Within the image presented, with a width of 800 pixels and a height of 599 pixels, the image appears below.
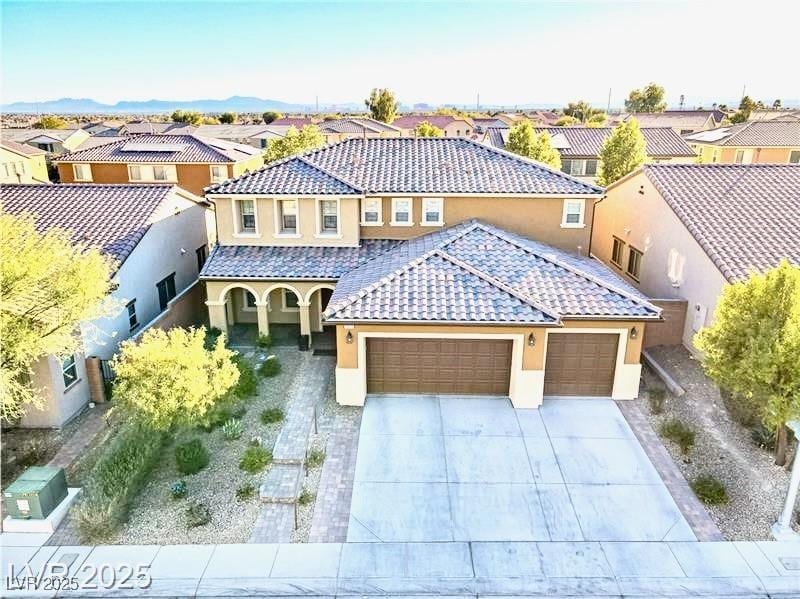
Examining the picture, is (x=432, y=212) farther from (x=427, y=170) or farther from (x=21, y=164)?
(x=21, y=164)

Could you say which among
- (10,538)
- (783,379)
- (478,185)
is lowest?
(10,538)

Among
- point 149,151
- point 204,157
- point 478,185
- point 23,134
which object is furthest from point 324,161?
point 23,134

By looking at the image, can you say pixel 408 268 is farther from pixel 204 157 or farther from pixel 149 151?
pixel 149 151

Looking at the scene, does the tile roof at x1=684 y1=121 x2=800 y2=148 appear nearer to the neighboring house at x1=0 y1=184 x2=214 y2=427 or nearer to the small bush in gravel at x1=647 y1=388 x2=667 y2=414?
the small bush in gravel at x1=647 y1=388 x2=667 y2=414

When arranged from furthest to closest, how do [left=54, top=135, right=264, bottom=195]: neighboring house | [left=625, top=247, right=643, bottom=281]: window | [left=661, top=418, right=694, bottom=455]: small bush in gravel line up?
[left=54, top=135, right=264, bottom=195]: neighboring house < [left=625, top=247, right=643, bottom=281]: window < [left=661, top=418, right=694, bottom=455]: small bush in gravel

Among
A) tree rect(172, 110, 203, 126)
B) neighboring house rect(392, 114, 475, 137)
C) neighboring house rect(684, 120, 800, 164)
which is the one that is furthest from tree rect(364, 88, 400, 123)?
neighboring house rect(684, 120, 800, 164)

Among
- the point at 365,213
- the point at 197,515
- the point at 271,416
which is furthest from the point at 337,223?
the point at 197,515

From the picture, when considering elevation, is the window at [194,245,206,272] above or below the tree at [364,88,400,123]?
below
